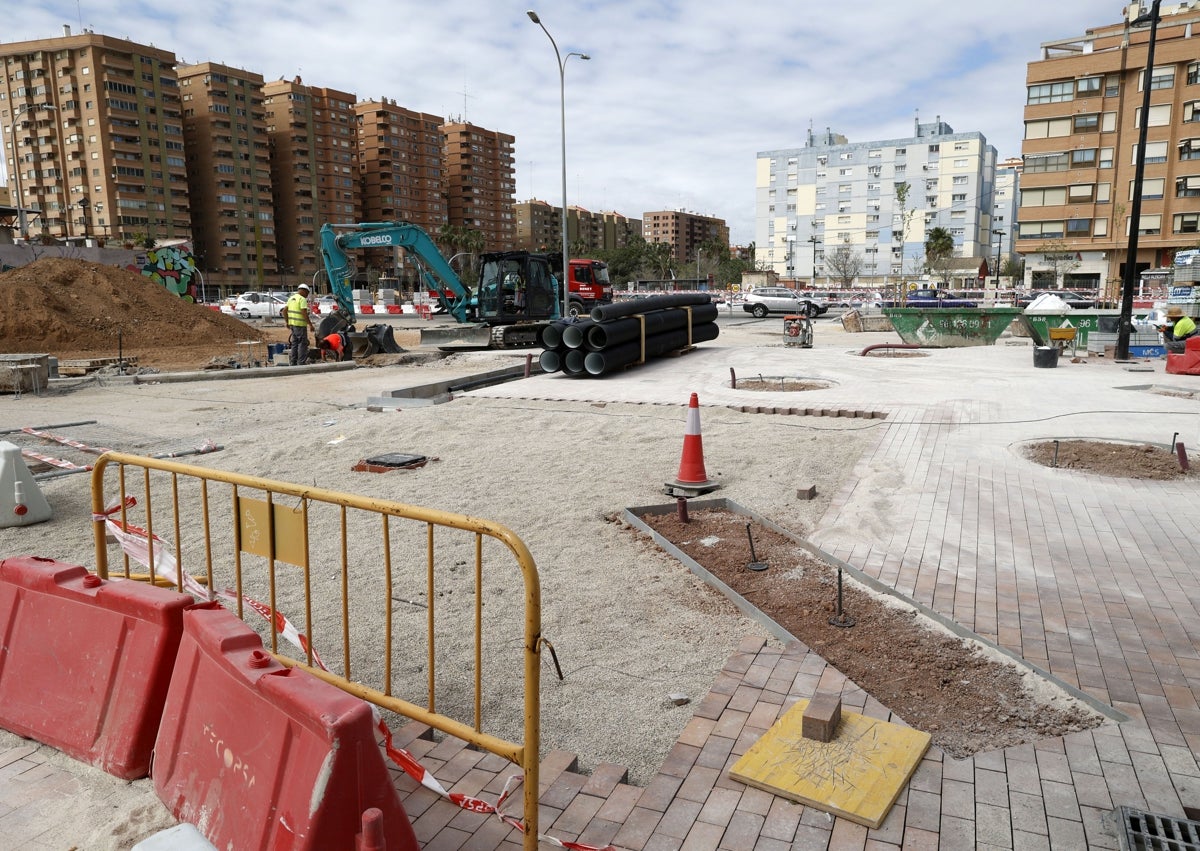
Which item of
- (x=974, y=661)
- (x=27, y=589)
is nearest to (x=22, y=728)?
(x=27, y=589)

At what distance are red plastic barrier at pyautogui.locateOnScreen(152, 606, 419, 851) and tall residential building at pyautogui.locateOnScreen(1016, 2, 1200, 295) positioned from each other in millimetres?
64979

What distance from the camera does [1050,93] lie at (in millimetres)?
61594

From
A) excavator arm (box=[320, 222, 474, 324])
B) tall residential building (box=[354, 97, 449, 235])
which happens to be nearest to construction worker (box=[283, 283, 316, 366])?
excavator arm (box=[320, 222, 474, 324])

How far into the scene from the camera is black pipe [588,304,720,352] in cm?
1596

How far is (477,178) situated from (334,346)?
133 meters

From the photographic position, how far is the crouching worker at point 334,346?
20.0 meters

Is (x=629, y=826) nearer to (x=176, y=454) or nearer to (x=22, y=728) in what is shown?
(x=22, y=728)

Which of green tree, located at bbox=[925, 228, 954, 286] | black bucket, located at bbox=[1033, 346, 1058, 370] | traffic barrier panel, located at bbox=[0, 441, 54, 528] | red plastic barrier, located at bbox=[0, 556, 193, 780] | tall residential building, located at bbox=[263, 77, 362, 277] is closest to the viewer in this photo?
red plastic barrier, located at bbox=[0, 556, 193, 780]

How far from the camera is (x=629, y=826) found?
2.91 m

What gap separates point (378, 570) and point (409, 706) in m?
2.58

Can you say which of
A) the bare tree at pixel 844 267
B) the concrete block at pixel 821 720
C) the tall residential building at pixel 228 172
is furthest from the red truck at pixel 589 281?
the tall residential building at pixel 228 172

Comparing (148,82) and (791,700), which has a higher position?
(148,82)

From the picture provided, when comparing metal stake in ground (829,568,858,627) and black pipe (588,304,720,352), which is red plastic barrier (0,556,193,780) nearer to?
metal stake in ground (829,568,858,627)

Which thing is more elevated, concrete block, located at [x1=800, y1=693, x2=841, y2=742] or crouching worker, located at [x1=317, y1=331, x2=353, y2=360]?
crouching worker, located at [x1=317, y1=331, x2=353, y2=360]
